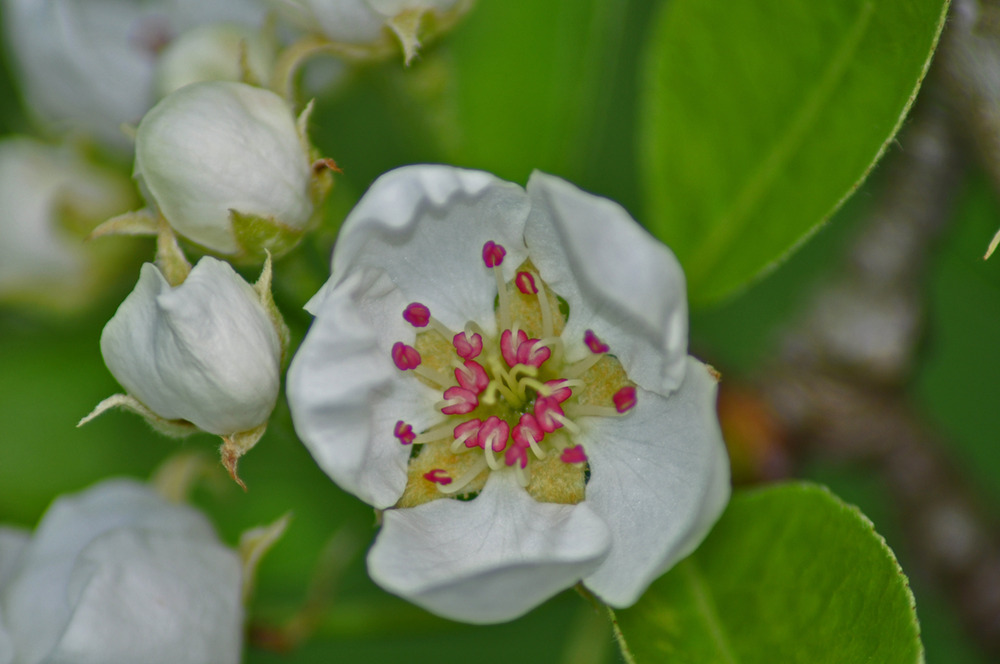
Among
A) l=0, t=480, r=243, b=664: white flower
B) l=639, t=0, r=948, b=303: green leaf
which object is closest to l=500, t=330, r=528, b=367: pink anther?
l=639, t=0, r=948, b=303: green leaf

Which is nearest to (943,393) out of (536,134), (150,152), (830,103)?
(536,134)

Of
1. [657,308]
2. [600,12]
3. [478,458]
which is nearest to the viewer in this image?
[657,308]

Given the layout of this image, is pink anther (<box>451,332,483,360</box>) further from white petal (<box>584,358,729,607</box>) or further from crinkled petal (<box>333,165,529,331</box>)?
white petal (<box>584,358,729,607</box>)

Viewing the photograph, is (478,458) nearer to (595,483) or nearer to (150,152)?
(595,483)

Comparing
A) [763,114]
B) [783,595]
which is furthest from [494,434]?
[763,114]

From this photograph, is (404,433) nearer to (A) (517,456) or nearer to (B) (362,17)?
(A) (517,456)

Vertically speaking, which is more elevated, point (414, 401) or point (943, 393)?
point (414, 401)

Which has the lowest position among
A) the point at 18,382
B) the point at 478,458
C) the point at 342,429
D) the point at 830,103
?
the point at 18,382
